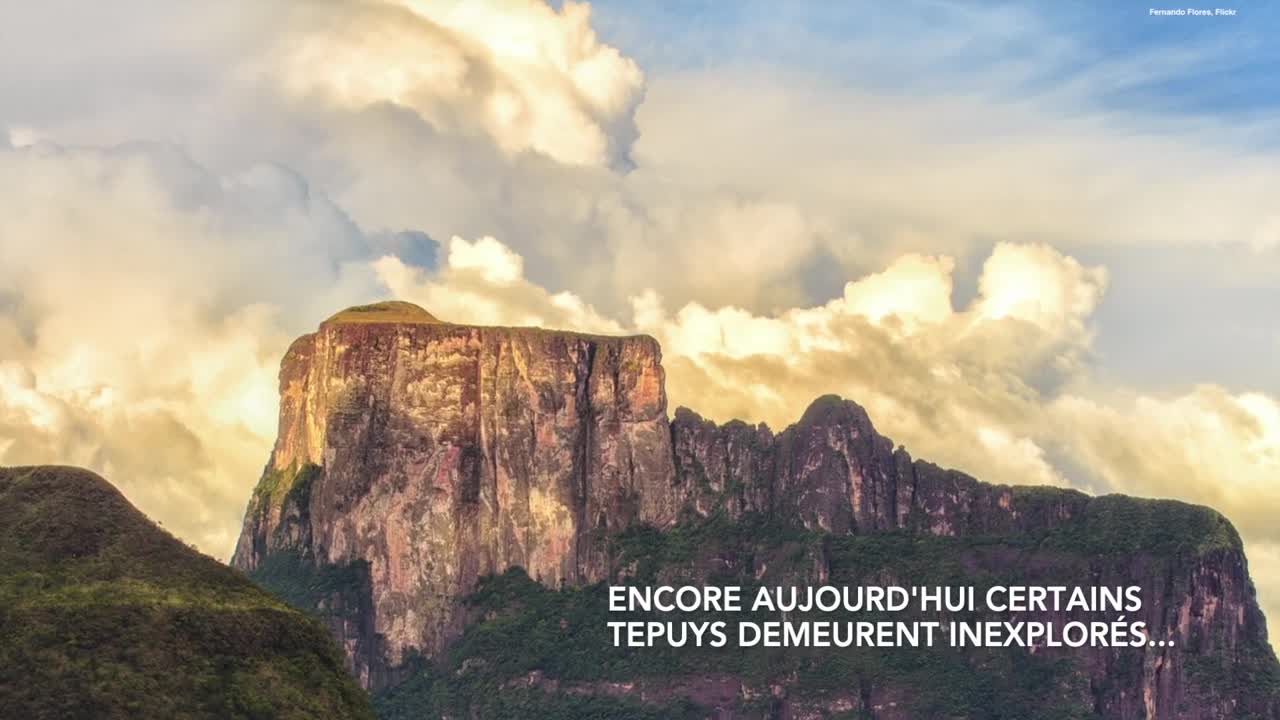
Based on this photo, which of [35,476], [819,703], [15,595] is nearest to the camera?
[15,595]

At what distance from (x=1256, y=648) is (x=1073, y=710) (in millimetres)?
13626

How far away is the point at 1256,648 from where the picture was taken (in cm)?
19762

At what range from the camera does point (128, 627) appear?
11156 cm

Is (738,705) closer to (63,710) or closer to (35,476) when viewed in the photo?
(35,476)

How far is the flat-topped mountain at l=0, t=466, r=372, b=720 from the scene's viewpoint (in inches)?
4247

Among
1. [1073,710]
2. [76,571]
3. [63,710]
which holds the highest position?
[1073,710]

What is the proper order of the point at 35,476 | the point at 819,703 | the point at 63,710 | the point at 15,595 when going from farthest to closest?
the point at 819,703, the point at 35,476, the point at 15,595, the point at 63,710

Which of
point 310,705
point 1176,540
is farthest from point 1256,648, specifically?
point 310,705

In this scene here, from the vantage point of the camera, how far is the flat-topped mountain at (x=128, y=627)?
4247 inches

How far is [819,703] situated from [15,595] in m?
93.8

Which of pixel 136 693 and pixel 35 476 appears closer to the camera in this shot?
pixel 136 693

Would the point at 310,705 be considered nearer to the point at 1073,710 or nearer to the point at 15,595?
the point at 15,595

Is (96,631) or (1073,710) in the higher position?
(1073,710)

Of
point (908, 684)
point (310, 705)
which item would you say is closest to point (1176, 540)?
point (908, 684)
